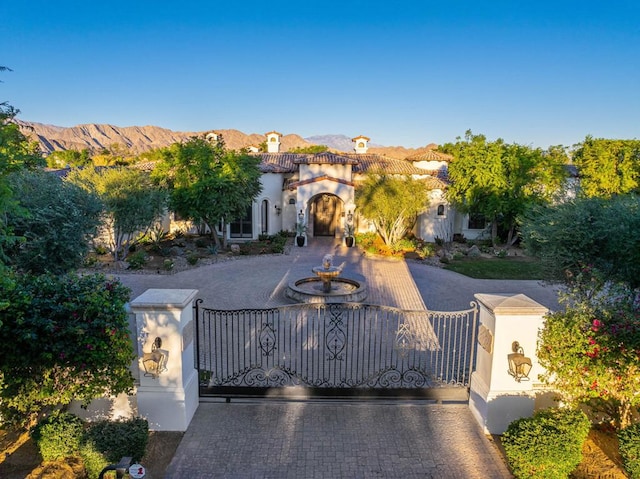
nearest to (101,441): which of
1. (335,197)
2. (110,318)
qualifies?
(110,318)

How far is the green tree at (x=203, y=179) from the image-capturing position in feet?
72.8

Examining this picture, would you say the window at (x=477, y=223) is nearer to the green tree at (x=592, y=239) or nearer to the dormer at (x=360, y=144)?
the dormer at (x=360, y=144)

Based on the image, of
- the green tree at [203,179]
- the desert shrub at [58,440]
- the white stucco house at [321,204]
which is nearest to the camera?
the desert shrub at [58,440]

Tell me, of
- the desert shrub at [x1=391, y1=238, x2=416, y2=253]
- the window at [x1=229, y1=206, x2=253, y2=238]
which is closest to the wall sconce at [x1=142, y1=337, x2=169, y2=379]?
the desert shrub at [x1=391, y1=238, x2=416, y2=253]

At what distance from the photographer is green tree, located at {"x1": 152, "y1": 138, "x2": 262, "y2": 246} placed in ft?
72.8

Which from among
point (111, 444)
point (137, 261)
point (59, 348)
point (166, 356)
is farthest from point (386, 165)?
point (111, 444)

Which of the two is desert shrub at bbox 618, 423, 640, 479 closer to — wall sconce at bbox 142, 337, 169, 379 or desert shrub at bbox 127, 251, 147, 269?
wall sconce at bbox 142, 337, 169, 379

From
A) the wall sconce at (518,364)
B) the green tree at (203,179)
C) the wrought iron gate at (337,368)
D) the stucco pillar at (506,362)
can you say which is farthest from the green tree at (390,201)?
the wall sconce at (518,364)

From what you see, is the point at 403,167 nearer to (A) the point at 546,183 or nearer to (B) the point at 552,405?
(A) the point at 546,183

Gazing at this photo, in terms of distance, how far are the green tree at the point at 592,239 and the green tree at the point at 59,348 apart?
12.1 metres

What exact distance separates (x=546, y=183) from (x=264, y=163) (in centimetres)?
1900

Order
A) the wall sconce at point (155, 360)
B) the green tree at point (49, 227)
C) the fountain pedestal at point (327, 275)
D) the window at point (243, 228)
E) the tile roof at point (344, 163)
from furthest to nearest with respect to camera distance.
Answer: the tile roof at point (344, 163) → the window at point (243, 228) → the fountain pedestal at point (327, 275) → the green tree at point (49, 227) → the wall sconce at point (155, 360)

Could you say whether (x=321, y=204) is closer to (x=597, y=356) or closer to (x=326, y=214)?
(x=326, y=214)

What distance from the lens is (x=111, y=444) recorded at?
16.8 feet
